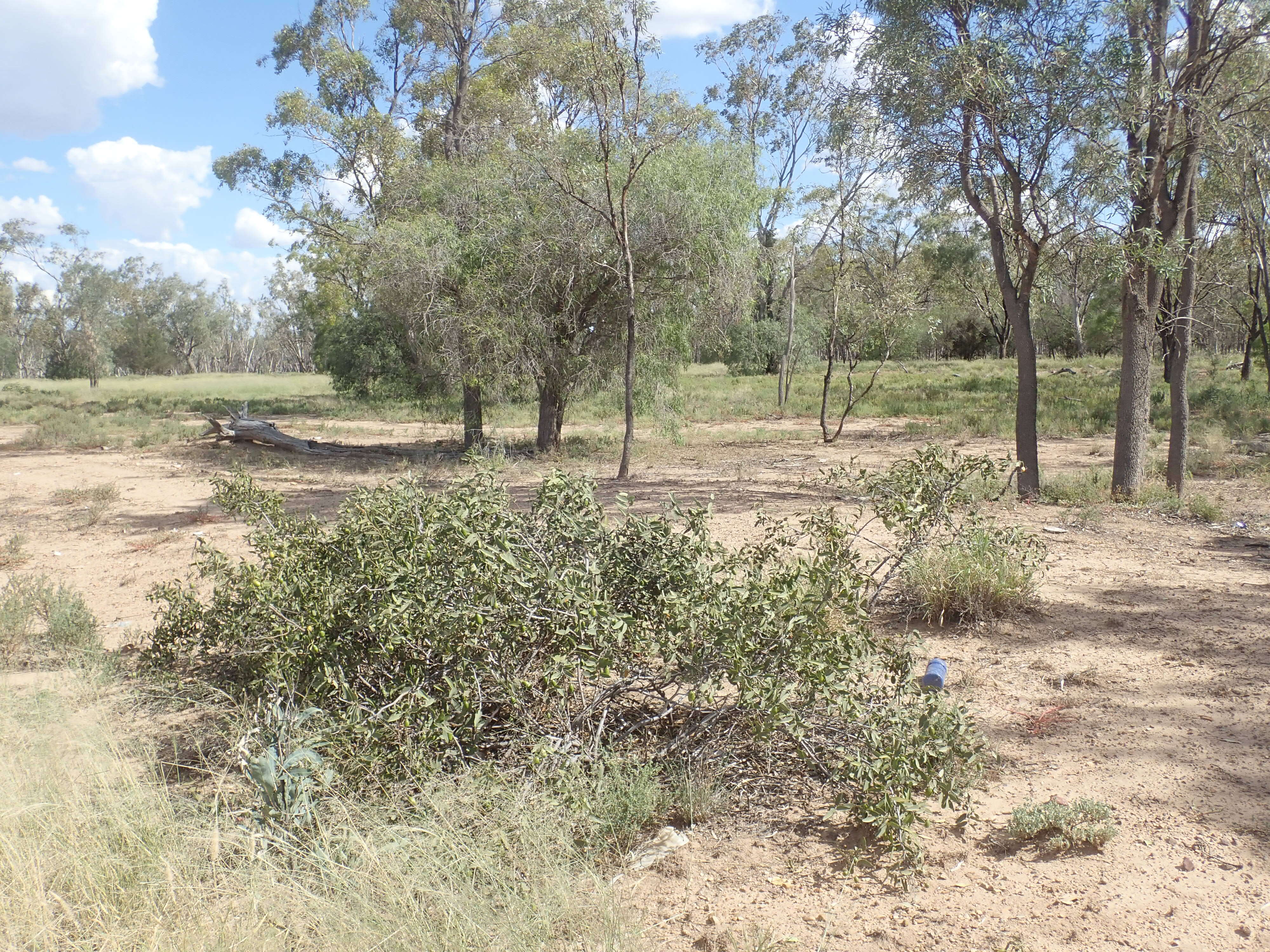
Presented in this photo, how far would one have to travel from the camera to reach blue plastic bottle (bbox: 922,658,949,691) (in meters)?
4.79

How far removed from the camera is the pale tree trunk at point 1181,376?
33.9ft

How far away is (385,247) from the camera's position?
1389 centimetres

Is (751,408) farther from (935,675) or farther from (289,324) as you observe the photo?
(289,324)

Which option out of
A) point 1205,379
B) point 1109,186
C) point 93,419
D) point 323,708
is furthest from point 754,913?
point 1205,379

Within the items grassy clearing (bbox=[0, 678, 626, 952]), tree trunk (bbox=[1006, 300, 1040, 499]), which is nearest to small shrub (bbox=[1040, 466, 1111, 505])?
tree trunk (bbox=[1006, 300, 1040, 499])

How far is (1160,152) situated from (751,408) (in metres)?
16.5

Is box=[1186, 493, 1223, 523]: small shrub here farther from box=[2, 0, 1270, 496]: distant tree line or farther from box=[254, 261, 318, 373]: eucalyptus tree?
box=[254, 261, 318, 373]: eucalyptus tree

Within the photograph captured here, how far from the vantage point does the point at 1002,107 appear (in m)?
9.94

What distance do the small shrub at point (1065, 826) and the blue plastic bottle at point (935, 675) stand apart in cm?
102

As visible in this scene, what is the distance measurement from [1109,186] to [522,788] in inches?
367

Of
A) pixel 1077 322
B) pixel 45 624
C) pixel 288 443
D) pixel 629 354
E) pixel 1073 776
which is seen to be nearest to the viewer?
pixel 1073 776

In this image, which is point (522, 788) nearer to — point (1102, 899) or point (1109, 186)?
point (1102, 899)

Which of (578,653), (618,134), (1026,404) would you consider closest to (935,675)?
(578,653)

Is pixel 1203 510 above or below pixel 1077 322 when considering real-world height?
below
